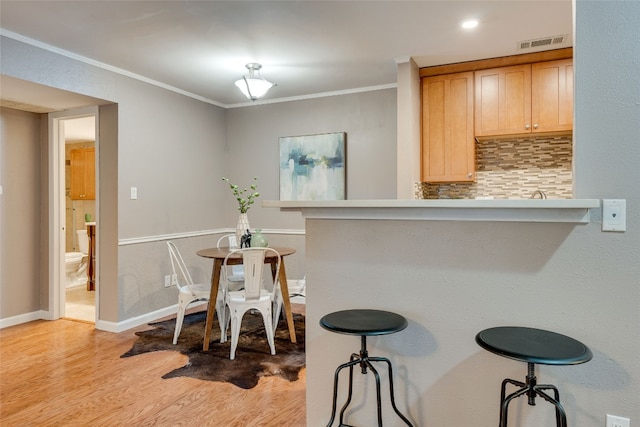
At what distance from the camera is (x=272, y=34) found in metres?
2.97

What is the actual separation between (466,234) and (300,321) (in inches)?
106

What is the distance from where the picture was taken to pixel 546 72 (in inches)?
136

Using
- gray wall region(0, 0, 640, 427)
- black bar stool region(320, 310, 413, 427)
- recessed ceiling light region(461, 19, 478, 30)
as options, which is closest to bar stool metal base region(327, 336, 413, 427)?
black bar stool region(320, 310, 413, 427)

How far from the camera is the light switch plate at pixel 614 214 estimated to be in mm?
1488

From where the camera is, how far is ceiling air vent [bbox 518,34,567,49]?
3107mm

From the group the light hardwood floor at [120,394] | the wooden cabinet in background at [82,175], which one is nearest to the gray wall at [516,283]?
the light hardwood floor at [120,394]

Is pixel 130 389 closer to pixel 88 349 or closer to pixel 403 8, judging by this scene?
pixel 88 349

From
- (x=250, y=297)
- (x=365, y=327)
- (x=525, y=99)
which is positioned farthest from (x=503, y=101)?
(x=365, y=327)

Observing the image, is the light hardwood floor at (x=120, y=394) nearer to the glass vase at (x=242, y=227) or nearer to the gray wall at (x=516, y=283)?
the gray wall at (x=516, y=283)

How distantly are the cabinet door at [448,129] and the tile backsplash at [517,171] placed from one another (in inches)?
9.6

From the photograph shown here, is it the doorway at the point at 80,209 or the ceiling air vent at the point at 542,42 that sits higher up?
the ceiling air vent at the point at 542,42

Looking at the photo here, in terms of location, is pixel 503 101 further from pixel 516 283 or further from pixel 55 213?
pixel 55 213

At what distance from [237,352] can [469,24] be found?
2902 millimetres

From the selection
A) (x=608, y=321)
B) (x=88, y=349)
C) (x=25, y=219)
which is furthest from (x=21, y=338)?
(x=608, y=321)
